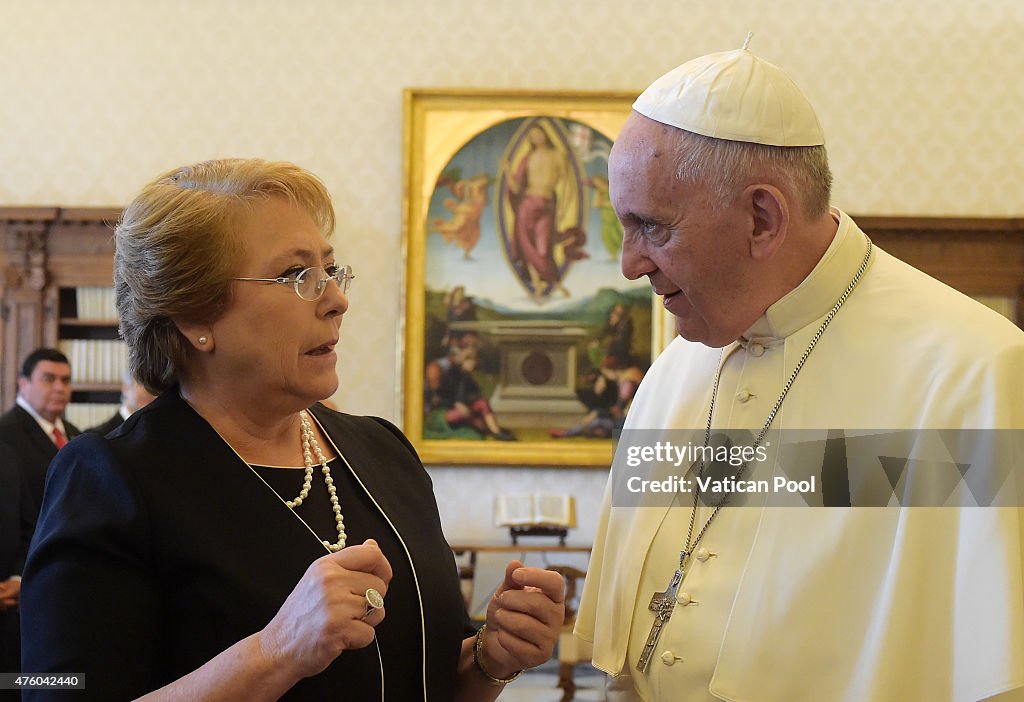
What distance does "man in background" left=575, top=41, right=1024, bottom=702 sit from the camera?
1.80m

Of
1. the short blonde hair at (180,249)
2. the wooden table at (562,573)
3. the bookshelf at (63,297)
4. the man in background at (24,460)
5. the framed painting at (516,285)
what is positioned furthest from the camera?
the framed painting at (516,285)

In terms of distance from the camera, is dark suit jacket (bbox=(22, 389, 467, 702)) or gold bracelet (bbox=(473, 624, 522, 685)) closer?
dark suit jacket (bbox=(22, 389, 467, 702))

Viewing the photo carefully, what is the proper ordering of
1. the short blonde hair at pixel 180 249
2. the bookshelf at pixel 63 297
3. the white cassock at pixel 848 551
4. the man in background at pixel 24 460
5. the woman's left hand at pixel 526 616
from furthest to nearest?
the bookshelf at pixel 63 297
the man in background at pixel 24 460
the woman's left hand at pixel 526 616
the short blonde hair at pixel 180 249
the white cassock at pixel 848 551

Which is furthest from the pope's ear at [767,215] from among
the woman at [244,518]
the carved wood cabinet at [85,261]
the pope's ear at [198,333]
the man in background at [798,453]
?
the carved wood cabinet at [85,261]

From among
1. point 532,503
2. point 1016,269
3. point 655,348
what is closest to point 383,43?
point 655,348

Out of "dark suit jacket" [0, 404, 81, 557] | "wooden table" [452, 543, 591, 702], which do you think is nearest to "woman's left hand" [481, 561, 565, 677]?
"dark suit jacket" [0, 404, 81, 557]

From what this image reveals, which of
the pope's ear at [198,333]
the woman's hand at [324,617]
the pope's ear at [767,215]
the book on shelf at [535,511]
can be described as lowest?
the book on shelf at [535,511]

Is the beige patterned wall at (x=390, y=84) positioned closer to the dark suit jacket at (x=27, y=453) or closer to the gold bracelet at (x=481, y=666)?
the dark suit jacket at (x=27, y=453)

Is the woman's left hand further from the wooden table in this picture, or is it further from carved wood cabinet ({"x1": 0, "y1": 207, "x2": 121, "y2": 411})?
carved wood cabinet ({"x1": 0, "y1": 207, "x2": 121, "y2": 411})

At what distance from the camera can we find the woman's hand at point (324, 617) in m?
1.62

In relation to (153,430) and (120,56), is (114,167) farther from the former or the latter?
(153,430)

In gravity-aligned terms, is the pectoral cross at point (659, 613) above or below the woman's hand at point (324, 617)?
below

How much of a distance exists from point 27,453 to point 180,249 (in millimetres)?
4360

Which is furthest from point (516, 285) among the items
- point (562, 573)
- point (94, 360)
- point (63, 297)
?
point (63, 297)
